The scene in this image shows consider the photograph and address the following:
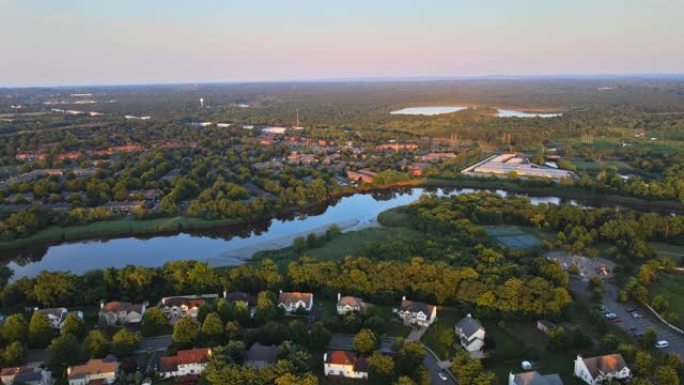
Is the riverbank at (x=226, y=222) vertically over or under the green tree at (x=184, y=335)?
under

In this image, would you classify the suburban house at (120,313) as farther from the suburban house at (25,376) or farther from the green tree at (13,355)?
the suburban house at (25,376)

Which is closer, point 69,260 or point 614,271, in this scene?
point 614,271

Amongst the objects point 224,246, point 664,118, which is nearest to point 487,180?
point 224,246

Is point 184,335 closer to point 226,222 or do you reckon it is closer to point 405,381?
point 405,381

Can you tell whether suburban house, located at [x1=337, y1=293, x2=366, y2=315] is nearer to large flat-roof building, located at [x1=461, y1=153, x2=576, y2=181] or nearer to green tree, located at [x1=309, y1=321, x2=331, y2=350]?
green tree, located at [x1=309, y1=321, x2=331, y2=350]

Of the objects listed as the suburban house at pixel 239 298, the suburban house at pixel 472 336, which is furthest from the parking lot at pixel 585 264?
the suburban house at pixel 239 298

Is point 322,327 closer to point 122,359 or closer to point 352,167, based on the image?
point 122,359

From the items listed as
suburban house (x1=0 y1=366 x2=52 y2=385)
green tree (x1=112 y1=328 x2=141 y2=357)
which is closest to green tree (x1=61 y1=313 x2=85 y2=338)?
green tree (x1=112 y1=328 x2=141 y2=357)
